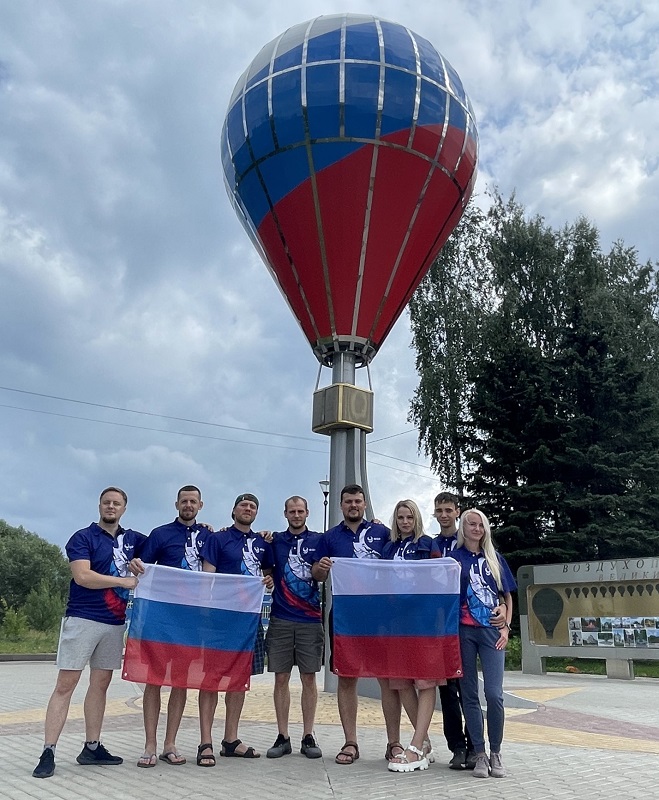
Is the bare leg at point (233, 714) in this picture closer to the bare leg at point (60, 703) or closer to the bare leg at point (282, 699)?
the bare leg at point (282, 699)

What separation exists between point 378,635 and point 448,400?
2394 centimetres

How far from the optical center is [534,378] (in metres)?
27.5

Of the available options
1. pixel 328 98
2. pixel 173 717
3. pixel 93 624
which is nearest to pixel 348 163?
pixel 328 98

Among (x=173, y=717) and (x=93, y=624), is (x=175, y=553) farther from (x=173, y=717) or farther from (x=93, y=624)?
(x=173, y=717)

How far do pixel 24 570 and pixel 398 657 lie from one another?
177ft

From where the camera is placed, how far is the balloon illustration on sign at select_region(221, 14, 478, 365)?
11.3 m

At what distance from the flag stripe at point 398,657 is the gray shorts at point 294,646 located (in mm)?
171

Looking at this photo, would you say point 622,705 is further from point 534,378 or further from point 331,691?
point 534,378

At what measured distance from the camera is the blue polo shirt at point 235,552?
6.21 meters

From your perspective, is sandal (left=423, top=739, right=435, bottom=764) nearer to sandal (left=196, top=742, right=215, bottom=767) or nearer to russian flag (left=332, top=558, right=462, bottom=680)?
russian flag (left=332, top=558, right=462, bottom=680)

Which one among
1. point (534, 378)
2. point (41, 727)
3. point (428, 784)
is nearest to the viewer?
point (428, 784)

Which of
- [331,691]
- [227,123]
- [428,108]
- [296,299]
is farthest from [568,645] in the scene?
[227,123]

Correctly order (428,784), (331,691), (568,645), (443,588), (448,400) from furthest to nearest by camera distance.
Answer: (448,400) < (568,645) < (331,691) < (443,588) < (428,784)

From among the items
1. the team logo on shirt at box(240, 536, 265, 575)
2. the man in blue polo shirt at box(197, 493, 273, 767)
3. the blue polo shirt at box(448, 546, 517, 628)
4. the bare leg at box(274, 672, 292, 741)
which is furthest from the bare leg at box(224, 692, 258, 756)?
the blue polo shirt at box(448, 546, 517, 628)
